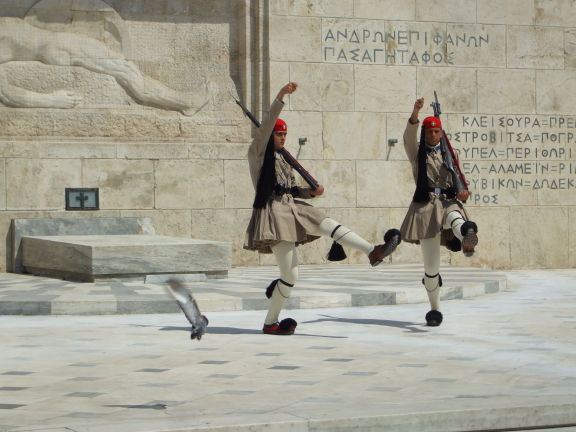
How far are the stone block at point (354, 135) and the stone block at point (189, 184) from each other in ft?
5.49

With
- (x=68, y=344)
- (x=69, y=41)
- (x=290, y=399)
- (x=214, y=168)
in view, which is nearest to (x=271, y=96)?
(x=214, y=168)

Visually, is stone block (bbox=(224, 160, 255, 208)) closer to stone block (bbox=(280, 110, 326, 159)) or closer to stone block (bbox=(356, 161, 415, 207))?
stone block (bbox=(280, 110, 326, 159))

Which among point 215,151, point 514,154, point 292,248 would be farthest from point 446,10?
point 292,248

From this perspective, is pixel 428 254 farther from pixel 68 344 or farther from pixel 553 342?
pixel 68 344

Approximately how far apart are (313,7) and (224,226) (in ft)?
11.4

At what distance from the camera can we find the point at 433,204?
31.9 feet

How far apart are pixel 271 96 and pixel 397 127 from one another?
77.6 inches

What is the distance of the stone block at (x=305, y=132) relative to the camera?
17.2m

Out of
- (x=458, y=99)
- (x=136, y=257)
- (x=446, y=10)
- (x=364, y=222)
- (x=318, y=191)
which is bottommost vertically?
(x=136, y=257)

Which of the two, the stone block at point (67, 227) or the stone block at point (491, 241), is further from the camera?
the stone block at point (491, 241)

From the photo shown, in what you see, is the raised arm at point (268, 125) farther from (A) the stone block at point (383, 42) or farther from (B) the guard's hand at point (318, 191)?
(A) the stone block at point (383, 42)

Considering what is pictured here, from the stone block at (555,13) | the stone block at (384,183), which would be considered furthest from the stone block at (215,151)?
the stone block at (555,13)

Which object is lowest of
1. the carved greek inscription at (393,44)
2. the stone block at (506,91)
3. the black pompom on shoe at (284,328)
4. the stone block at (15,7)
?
the black pompom on shoe at (284,328)

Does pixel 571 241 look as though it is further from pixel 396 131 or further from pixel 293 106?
pixel 293 106
